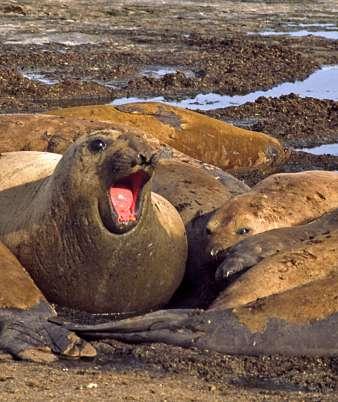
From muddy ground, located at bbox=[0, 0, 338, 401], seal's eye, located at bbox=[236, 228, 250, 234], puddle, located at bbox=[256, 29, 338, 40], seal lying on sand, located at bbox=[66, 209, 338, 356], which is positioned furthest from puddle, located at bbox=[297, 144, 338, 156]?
puddle, located at bbox=[256, 29, 338, 40]

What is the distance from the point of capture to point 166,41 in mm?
23219

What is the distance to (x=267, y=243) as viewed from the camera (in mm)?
7199

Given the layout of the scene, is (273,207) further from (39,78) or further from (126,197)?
(39,78)

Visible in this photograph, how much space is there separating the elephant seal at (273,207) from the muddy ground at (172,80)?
1.79m

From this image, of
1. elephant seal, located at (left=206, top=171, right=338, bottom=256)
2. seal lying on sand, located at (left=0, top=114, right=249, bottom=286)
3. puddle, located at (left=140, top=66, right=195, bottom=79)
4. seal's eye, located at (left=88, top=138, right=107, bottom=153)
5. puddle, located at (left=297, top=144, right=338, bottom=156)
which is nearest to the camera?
seal's eye, located at (left=88, top=138, right=107, bottom=153)

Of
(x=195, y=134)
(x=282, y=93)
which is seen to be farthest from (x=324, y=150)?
(x=282, y=93)

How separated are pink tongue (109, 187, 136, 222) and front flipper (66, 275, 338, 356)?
0.63m

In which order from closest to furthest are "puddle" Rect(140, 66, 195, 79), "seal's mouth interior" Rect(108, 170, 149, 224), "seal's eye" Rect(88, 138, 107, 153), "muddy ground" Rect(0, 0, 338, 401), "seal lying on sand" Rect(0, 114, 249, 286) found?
"muddy ground" Rect(0, 0, 338, 401) < "seal's mouth interior" Rect(108, 170, 149, 224) < "seal's eye" Rect(88, 138, 107, 153) < "seal lying on sand" Rect(0, 114, 249, 286) < "puddle" Rect(140, 66, 195, 79)

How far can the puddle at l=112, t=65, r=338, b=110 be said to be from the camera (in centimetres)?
1608

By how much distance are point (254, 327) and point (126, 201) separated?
1.11 metres

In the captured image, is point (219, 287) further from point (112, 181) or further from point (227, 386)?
point (227, 386)

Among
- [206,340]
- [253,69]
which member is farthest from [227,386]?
[253,69]

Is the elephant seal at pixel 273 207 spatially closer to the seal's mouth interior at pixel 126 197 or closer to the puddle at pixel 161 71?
the seal's mouth interior at pixel 126 197

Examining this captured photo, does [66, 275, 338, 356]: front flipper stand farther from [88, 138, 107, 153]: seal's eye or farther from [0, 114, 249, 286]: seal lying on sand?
[0, 114, 249, 286]: seal lying on sand
